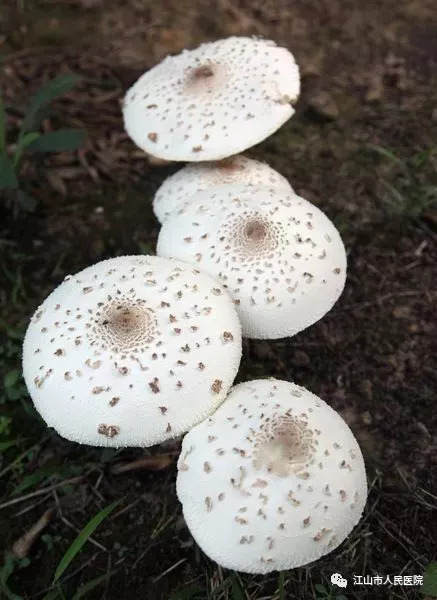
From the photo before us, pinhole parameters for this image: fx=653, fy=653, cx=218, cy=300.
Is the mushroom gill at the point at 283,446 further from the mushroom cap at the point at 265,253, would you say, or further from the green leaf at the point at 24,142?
the green leaf at the point at 24,142

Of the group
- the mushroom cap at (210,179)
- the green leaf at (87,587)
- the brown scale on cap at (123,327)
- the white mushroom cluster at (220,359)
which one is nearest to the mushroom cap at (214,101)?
the white mushroom cluster at (220,359)

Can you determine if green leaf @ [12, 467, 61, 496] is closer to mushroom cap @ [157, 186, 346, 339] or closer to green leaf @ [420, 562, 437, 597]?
mushroom cap @ [157, 186, 346, 339]

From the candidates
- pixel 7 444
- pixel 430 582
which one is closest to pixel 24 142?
pixel 7 444

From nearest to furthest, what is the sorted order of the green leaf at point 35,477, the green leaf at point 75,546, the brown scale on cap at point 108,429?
the brown scale on cap at point 108,429, the green leaf at point 75,546, the green leaf at point 35,477

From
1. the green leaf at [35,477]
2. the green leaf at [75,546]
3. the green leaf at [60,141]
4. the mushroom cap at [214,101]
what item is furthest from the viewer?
the green leaf at [60,141]

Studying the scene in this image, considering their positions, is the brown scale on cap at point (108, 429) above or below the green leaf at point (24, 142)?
below
